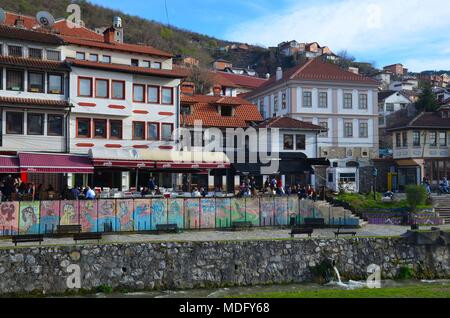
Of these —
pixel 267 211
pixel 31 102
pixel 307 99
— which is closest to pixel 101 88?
pixel 31 102

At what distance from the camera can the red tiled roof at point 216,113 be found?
4716 cm

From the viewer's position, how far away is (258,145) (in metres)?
47.3

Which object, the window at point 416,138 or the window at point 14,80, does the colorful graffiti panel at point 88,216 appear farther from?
the window at point 416,138

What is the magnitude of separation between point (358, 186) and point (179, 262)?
1369 inches

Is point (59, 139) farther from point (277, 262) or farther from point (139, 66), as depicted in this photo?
point (277, 262)

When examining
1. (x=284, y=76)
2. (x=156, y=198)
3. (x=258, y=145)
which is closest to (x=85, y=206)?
(x=156, y=198)

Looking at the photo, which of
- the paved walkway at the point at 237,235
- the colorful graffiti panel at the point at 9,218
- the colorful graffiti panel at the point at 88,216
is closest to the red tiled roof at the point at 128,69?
the colorful graffiti panel at the point at 88,216

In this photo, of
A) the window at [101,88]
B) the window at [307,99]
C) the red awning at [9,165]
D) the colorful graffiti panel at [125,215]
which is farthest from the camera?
the window at [307,99]

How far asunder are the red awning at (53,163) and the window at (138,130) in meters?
7.02

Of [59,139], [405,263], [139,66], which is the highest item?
[139,66]

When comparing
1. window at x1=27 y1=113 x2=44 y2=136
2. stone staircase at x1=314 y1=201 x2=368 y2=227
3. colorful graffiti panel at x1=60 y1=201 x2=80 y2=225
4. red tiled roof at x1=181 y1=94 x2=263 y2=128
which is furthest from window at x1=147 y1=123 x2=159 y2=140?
stone staircase at x1=314 y1=201 x2=368 y2=227

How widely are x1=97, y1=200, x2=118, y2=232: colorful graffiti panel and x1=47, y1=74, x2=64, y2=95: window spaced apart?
40.7 feet

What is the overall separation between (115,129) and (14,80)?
800 cm
